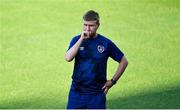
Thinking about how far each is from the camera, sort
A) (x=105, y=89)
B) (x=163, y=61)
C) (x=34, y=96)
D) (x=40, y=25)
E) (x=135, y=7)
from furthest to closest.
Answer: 1. (x=135, y=7)
2. (x=40, y=25)
3. (x=163, y=61)
4. (x=34, y=96)
5. (x=105, y=89)

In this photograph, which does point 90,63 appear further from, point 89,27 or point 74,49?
point 89,27

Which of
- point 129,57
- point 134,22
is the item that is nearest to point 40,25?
point 134,22

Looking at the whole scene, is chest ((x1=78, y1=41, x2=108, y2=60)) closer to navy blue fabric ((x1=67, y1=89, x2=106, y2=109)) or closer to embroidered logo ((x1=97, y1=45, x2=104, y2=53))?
embroidered logo ((x1=97, y1=45, x2=104, y2=53))

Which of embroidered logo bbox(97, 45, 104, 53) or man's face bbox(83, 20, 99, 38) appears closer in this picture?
man's face bbox(83, 20, 99, 38)

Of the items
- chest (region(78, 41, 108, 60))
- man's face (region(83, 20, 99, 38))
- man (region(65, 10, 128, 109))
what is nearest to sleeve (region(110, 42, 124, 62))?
man (region(65, 10, 128, 109))

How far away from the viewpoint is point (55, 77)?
10867 millimetres

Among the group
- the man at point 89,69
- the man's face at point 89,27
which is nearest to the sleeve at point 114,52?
the man at point 89,69

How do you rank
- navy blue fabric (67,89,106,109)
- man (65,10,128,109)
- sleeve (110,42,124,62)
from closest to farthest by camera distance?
man (65,10,128,109) → navy blue fabric (67,89,106,109) → sleeve (110,42,124,62)

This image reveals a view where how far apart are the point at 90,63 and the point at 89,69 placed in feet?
0.22

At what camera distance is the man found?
270 inches

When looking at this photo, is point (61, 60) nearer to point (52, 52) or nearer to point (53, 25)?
point (52, 52)

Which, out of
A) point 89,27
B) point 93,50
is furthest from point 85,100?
point 89,27

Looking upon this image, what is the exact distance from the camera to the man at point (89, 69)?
686 centimetres

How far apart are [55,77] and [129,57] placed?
1824 millimetres
